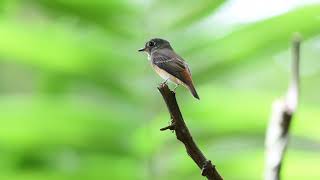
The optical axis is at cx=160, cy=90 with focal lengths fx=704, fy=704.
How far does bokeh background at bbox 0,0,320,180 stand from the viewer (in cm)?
111

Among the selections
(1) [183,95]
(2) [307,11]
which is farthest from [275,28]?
A: (1) [183,95]

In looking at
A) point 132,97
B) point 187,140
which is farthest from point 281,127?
point 132,97

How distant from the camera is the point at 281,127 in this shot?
17.8 inches

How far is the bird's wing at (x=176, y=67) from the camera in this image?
1.80 feet

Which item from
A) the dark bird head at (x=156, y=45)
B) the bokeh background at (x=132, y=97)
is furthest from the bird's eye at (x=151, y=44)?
the bokeh background at (x=132, y=97)

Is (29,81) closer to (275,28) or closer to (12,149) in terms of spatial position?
(12,149)

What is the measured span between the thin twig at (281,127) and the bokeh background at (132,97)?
587 mm

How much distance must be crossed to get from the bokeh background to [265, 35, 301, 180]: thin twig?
0.59m

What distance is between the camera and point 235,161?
112 centimetres

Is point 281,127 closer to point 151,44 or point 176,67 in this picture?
point 176,67

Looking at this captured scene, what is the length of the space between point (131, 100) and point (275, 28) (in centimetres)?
27

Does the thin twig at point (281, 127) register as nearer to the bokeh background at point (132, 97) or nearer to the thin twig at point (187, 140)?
the thin twig at point (187, 140)

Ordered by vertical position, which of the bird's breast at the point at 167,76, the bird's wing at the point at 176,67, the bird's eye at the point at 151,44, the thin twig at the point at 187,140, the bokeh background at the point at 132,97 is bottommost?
the thin twig at the point at 187,140

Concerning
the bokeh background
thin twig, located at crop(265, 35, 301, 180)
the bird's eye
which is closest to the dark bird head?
the bird's eye
